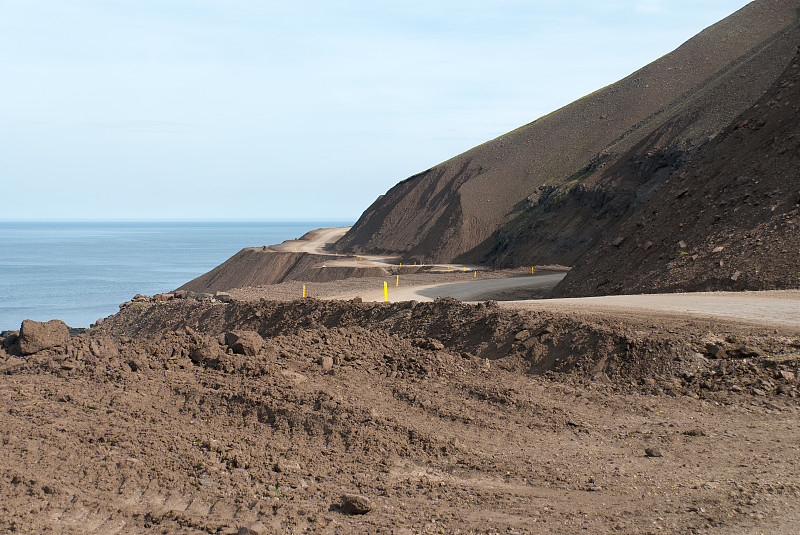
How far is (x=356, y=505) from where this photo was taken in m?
6.53

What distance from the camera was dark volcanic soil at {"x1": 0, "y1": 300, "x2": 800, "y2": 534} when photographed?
6523 millimetres

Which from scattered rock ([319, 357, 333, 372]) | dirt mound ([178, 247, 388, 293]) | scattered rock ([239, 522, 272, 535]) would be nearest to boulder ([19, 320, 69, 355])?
scattered rock ([319, 357, 333, 372])

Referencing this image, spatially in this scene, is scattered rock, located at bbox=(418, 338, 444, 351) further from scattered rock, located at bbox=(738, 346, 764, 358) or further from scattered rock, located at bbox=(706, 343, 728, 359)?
scattered rock, located at bbox=(738, 346, 764, 358)

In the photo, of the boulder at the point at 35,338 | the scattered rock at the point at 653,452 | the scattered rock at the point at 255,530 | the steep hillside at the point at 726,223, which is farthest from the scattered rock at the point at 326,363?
the steep hillside at the point at 726,223

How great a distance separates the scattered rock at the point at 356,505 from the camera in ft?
21.4

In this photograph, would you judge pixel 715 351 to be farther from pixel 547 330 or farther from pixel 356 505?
pixel 356 505

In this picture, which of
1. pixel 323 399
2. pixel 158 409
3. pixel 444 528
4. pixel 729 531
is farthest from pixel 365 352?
pixel 729 531

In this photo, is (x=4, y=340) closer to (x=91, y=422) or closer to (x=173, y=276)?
(x=91, y=422)

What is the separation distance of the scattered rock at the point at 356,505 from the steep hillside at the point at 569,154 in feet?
118

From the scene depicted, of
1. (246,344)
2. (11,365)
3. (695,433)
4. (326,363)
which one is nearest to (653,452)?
(695,433)

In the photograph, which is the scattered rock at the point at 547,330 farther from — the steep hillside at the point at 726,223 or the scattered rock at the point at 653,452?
the steep hillside at the point at 726,223

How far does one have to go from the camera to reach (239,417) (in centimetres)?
878

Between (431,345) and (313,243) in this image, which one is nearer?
(431,345)

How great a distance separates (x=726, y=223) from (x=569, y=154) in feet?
131
